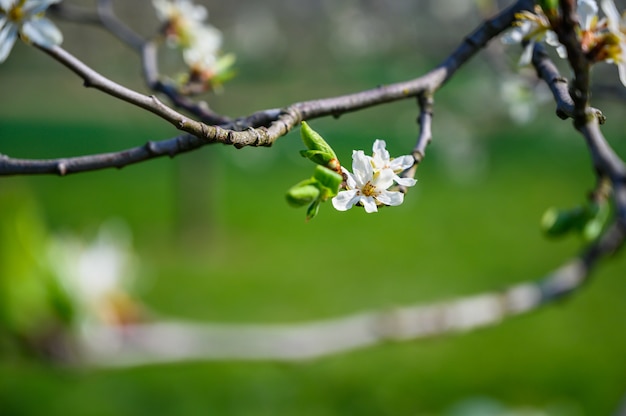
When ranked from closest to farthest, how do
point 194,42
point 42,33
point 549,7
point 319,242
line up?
point 549,7 < point 42,33 < point 194,42 < point 319,242

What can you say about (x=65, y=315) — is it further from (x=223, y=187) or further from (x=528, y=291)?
(x=223, y=187)

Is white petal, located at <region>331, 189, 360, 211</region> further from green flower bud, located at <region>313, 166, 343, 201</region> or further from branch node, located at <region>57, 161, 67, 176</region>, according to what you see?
branch node, located at <region>57, 161, 67, 176</region>

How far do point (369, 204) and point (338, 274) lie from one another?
3.01 meters

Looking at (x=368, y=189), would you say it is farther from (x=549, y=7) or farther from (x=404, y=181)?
(x=549, y=7)

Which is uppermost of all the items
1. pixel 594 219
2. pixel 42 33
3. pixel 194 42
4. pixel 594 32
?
pixel 194 42

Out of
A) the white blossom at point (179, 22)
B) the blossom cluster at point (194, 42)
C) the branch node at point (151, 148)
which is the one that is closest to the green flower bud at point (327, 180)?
the branch node at point (151, 148)

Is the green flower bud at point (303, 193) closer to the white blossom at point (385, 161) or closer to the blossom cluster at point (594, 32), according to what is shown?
the white blossom at point (385, 161)

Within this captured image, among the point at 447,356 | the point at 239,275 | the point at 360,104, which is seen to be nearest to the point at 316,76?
the point at 239,275

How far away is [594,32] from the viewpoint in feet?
1.77

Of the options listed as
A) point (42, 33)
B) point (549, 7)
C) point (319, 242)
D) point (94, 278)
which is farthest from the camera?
point (319, 242)

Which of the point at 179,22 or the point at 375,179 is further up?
the point at 179,22

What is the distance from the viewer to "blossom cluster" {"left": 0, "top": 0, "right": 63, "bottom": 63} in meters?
0.58

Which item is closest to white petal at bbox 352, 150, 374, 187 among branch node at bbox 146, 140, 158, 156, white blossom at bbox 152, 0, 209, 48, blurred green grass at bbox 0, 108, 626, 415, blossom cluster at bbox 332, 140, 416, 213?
blossom cluster at bbox 332, 140, 416, 213

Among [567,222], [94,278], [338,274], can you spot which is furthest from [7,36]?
[338,274]
